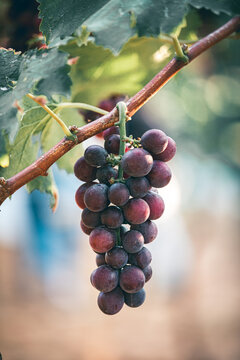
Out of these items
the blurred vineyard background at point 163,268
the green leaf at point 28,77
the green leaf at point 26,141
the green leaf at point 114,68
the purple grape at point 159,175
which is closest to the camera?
the green leaf at point 28,77

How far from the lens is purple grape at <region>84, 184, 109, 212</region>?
0.65m

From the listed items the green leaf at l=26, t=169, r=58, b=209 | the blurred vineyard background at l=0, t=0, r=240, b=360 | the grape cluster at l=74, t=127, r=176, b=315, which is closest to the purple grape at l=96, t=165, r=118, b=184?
the grape cluster at l=74, t=127, r=176, b=315

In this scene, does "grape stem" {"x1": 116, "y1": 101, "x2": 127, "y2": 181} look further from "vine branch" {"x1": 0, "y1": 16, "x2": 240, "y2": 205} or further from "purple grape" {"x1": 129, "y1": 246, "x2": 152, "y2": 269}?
"purple grape" {"x1": 129, "y1": 246, "x2": 152, "y2": 269}

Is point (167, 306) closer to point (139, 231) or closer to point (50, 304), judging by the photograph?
point (50, 304)

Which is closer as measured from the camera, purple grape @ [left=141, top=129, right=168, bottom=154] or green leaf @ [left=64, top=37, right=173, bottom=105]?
purple grape @ [left=141, top=129, right=168, bottom=154]

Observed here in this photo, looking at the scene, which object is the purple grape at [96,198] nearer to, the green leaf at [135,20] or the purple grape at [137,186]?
the purple grape at [137,186]

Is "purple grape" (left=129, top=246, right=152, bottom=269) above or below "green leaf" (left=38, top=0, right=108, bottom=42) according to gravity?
below

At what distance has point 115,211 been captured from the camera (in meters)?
0.66

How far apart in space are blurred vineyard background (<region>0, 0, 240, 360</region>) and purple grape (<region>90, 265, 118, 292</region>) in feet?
12.2

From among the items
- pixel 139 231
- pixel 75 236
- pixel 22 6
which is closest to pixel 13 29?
pixel 22 6

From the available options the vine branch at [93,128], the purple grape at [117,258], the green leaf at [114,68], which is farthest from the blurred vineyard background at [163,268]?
the purple grape at [117,258]

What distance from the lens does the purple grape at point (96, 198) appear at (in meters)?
0.65

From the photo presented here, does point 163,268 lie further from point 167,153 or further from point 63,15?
point 63,15

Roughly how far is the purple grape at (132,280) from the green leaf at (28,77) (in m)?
0.31
